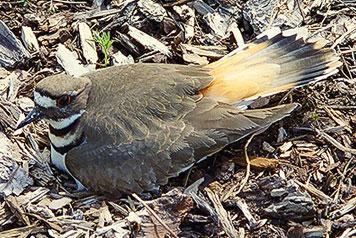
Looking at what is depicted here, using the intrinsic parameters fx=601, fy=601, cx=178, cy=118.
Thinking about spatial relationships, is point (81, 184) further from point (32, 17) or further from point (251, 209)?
point (32, 17)

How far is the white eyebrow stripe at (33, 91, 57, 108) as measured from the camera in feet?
17.7

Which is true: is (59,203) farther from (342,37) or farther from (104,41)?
(342,37)

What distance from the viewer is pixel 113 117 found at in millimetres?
5383

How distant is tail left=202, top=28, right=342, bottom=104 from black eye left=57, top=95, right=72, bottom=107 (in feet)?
4.08

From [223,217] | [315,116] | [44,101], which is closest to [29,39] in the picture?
[44,101]

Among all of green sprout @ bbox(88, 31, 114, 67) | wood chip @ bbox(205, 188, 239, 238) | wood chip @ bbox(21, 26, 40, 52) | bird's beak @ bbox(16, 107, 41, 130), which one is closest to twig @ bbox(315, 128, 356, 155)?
wood chip @ bbox(205, 188, 239, 238)

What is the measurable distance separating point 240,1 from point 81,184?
2723 mm

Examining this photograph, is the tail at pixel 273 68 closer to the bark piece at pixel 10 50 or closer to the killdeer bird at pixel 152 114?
the killdeer bird at pixel 152 114

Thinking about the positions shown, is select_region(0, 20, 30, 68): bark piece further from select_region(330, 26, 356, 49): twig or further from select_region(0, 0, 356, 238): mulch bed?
select_region(330, 26, 356, 49): twig

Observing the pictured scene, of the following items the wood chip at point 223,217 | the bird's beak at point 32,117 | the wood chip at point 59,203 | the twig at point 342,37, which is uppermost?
the bird's beak at point 32,117

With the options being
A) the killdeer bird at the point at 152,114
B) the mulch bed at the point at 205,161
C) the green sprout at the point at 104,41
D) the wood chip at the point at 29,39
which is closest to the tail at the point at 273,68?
the killdeer bird at the point at 152,114

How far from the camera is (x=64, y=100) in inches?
214

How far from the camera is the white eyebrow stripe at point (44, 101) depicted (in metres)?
5.38

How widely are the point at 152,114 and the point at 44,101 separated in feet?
3.21
